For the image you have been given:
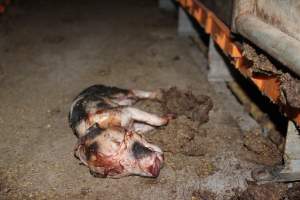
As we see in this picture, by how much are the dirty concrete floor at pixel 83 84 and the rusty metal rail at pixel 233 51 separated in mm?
846

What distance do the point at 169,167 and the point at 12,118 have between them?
84.2 inches

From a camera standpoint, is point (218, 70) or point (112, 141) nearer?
point (112, 141)

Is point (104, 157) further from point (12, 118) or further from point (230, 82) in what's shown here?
point (230, 82)

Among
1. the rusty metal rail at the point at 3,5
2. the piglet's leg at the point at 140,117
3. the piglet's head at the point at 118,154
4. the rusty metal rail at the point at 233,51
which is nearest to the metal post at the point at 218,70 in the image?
the rusty metal rail at the point at 233,51

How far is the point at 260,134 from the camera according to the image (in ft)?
14.3

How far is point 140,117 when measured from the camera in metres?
4.05

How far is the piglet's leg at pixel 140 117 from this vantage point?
394cm

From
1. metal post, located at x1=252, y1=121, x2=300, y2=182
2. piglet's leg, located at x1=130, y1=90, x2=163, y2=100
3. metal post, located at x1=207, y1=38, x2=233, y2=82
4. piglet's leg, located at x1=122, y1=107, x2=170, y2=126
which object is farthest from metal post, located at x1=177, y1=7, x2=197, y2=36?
metal post, located at x1=252, y1=121, x2=300, y2=182

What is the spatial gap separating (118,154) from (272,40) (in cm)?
164

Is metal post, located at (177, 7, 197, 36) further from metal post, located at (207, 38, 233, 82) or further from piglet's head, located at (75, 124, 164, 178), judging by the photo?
piglet's head, located at (75, 124, 164, 178)

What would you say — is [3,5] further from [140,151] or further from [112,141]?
[140,151]

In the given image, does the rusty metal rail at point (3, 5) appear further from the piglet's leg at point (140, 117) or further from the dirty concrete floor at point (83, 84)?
the piglet's leg at point (140, 117)

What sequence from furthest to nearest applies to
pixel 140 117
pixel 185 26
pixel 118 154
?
pixel 185 26 → pixel 140 117 → pixel 118 154


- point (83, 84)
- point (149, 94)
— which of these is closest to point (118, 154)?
point (149, 94)
